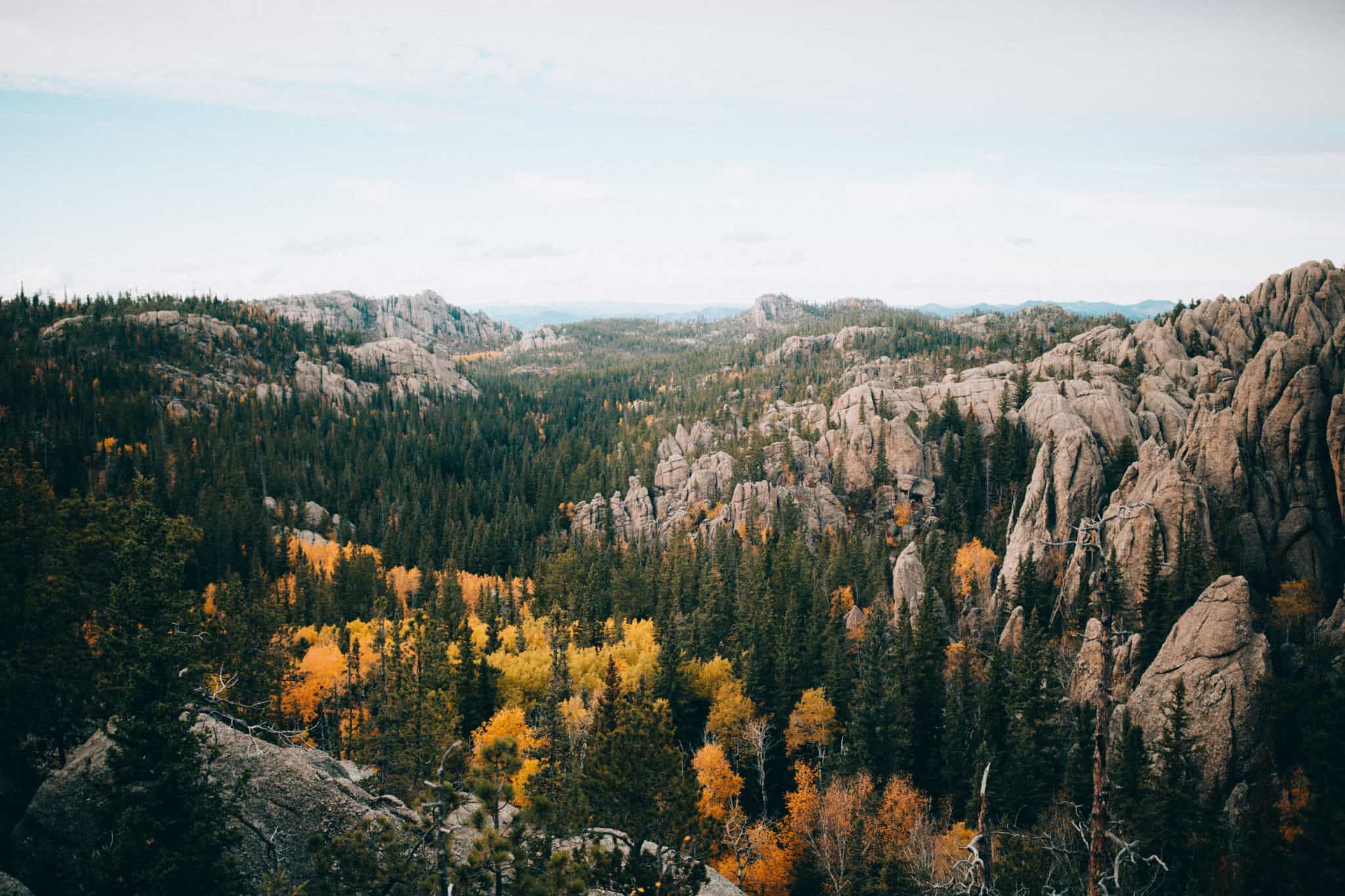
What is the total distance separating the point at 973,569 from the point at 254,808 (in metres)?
71.6

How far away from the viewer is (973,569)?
75688mm

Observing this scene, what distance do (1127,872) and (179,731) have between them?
35089mm

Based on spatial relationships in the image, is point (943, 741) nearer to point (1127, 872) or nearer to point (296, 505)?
point (1127, 872)

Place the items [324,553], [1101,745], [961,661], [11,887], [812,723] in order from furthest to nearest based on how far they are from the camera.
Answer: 1. [324,553]
2. [961,661]
3. [812,723]
4. [11,887]
5. [1101,745]

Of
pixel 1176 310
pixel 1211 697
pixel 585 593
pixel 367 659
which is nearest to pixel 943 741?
pixel 1211 697

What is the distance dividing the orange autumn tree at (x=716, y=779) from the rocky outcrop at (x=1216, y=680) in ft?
77.4

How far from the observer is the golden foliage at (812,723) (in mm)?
51531

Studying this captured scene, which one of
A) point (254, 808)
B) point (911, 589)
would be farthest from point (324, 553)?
point (254, 808)

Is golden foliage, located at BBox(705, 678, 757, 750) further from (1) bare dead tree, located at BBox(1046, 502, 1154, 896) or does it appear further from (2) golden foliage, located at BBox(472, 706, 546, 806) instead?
(1) bare dead tree, located at BBox(1046, 502, 1154, 896)

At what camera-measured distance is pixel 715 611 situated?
71.3 meters

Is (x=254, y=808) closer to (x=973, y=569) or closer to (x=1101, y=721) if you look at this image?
(x=1101, y=721)

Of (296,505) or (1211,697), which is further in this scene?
(296,505)

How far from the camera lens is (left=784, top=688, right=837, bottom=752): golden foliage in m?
51.5

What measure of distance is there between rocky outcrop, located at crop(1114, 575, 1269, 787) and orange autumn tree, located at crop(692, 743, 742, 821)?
23599 mm
